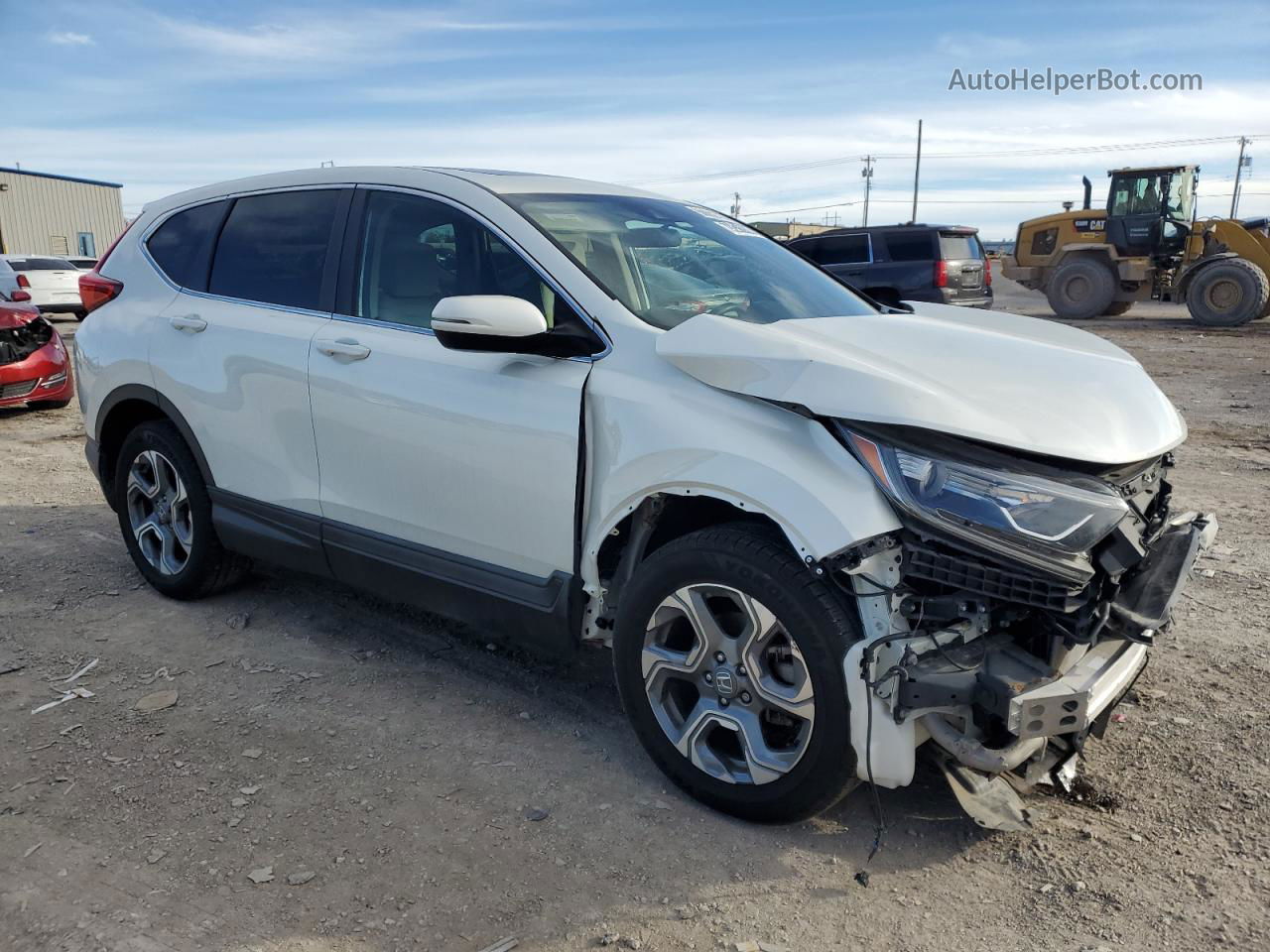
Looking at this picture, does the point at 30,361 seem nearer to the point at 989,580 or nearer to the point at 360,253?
the point at 360,253

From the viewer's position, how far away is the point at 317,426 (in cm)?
372

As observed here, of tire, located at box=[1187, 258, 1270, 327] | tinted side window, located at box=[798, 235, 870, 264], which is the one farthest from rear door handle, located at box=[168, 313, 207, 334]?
tire, located at box=[1187, 258, 1270, 327]

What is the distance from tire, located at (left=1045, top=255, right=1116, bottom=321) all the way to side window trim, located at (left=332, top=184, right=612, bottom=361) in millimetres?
20420

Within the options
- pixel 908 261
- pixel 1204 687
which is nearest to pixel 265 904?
pixel 1204 687

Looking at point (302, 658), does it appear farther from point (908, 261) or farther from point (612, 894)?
point (908, 261)

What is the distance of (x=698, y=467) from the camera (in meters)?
2.75

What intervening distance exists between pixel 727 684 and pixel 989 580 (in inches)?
31.3

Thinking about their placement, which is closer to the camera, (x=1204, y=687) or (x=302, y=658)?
(x=1204, y=687)

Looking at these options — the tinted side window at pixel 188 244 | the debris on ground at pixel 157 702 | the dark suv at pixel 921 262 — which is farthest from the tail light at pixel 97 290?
the dark suv at pixel 921 262

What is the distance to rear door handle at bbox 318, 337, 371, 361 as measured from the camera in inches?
140

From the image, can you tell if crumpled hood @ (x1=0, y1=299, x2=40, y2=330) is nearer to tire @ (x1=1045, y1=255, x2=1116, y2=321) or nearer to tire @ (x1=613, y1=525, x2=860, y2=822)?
tire @ (x1=613, y1=525, x2=860, y2=822)

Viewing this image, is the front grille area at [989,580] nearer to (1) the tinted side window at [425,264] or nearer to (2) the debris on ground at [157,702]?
(1) the tinted side window at [425,264]

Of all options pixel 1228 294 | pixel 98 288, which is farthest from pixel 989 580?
pixel 1228 294

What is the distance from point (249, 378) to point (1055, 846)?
3.28 metres
